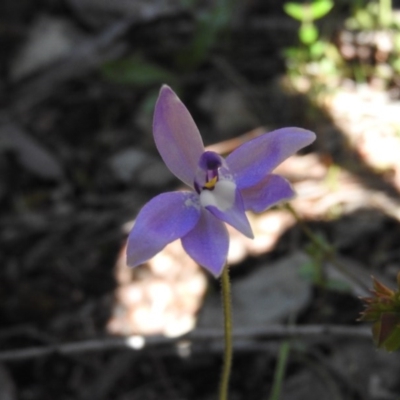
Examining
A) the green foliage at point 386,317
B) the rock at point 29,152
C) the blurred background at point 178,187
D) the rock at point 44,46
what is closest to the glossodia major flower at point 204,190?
the green foliage at point 386,317

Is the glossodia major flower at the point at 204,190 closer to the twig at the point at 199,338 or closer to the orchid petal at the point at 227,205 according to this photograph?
the orchid petal at the point at 227,205

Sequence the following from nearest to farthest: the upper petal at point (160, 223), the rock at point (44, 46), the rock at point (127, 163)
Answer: the upper petal at point (160, 223) < the rock at point (127, 163) < the rock at point (44, 46)

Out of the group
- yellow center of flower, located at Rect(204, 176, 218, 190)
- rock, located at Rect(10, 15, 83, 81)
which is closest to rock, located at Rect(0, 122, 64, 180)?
rock, located at Rect(10, 15, 83, 81)

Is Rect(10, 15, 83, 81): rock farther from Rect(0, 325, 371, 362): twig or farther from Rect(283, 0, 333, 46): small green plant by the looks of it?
Rect(0, 325, 371, 362): twig

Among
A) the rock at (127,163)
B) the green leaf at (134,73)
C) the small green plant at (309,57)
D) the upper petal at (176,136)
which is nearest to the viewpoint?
the upper petal at (176,136)

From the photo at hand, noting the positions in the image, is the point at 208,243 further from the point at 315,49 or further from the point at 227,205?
the point at 315,49

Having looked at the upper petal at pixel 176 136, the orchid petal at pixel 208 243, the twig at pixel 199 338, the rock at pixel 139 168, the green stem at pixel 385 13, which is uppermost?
the green stem at pixel 385 13

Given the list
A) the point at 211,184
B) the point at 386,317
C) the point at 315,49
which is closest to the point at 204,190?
the point at 211,184

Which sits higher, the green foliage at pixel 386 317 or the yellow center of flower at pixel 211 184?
the yellow center of flower at pixel 211 184
